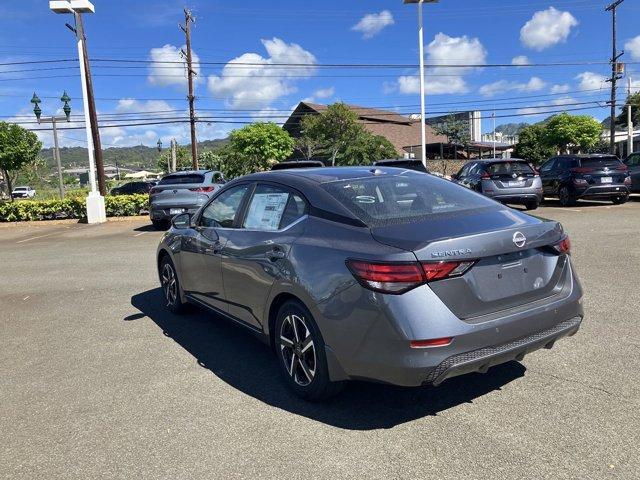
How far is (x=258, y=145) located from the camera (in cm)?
4547

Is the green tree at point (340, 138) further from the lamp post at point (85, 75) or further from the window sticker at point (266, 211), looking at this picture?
the window sticker at point (266, 211)

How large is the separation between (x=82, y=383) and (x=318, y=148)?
48.4 meters

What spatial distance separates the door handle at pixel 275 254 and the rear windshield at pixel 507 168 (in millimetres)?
11719

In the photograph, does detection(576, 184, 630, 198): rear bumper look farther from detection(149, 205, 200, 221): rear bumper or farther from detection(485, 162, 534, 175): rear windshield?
detection(149, 205, 200, 221): rear bumper

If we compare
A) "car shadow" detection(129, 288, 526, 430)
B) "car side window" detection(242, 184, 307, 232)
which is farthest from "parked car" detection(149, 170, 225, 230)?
"car side window" detection(242, 184, 307, 232)

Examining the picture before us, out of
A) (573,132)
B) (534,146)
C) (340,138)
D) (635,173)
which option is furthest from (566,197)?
(534,146)

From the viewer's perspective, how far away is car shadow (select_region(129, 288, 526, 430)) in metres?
3.51

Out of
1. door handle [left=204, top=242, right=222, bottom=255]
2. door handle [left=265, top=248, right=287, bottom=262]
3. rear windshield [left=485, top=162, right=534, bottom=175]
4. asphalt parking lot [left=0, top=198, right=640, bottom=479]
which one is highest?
rear windshield [left=485, top=162, right=534, bottom=175]

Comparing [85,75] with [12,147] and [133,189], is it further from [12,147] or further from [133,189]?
[12,147]

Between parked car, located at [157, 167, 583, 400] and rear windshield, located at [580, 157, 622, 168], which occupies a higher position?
rear windshield, located at [580, 157, 622, 168]

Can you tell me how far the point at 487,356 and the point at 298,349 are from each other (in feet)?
4.11

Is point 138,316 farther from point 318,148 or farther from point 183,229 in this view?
point 318,148

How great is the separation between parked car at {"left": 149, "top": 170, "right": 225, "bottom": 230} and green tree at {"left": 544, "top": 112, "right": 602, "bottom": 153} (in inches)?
2392

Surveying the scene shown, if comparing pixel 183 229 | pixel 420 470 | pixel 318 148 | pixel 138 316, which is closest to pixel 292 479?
pixel 420 470
